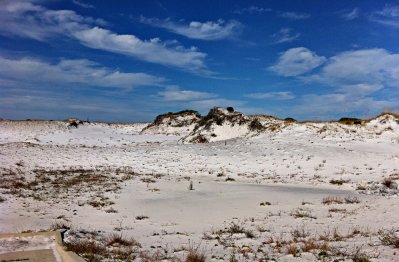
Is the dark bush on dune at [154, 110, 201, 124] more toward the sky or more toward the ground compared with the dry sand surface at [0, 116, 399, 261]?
more toward the sky

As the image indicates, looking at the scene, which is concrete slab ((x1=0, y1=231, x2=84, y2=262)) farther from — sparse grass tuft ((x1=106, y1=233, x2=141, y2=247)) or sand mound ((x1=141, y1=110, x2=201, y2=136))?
sand mound ((x1=141, y1=110, x2=201, y2=136))

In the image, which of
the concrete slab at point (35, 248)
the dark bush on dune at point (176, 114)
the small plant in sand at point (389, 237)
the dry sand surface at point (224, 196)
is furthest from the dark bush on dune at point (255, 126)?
the concrete slab at point (35, 248)

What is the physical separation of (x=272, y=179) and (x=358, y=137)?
1522cm

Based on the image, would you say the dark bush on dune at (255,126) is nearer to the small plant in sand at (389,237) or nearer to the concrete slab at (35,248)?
the small plant in sand at (389,237)

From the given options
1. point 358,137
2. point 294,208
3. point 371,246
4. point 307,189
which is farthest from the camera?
point 358,137

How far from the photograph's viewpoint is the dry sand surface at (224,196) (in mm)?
9047

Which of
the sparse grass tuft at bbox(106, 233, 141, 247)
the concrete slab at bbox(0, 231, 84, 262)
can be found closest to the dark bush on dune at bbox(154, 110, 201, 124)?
the sparse grass tuft at bbox(106, 233, 141, 247)

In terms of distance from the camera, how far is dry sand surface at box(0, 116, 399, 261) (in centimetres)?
905

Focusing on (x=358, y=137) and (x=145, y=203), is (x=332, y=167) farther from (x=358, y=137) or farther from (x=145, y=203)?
(x=145, y=203)

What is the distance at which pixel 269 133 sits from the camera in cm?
3931

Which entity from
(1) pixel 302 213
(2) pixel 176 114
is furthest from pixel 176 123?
(1) pixel 302 213

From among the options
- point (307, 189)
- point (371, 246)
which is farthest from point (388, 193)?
point (371, 246)

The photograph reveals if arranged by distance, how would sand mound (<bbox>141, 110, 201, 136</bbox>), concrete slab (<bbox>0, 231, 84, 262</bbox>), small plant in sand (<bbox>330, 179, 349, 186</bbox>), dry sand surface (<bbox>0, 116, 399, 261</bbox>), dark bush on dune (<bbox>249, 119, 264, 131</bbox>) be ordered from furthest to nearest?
sand mound (<bbox>141, 110, 201, 136</bbox>) < dark bush on dune (<bbox>249, 119, 264, 131</bbox>) < small plant in sand (<bbox>330, 179, 349, 186</bbox>) < dry sand surface (<bbox>0, 116, 399, 261</bbox>) < concrete slab (<bbox>0, 231, 84, 262</bbox>)

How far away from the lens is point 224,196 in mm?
17953
